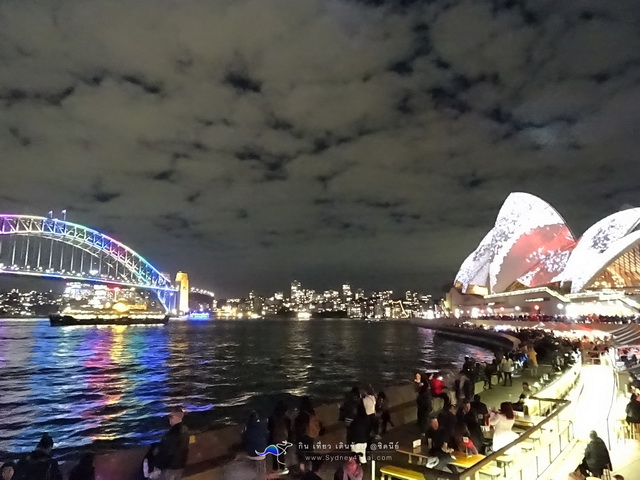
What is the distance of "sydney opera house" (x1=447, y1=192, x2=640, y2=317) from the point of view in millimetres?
43000

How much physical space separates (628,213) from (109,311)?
98.1 metres

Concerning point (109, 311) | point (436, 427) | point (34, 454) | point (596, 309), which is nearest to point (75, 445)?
point (34, 454)

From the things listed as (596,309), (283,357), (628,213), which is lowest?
(283,357)

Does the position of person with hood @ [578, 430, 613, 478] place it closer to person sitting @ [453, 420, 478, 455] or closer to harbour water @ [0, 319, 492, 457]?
person sitting @ [453, 420, 478, 455]

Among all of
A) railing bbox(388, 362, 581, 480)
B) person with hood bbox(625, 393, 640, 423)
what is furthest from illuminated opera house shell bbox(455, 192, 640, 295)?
railing bbox(388, 362, 581, 480)

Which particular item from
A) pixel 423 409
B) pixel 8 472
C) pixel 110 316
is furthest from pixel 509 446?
pixel 110 316

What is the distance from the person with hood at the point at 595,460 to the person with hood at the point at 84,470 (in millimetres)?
5277

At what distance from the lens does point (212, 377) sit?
2466 cm

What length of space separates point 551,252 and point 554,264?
212cm

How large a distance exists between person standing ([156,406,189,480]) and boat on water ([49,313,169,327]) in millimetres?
100481

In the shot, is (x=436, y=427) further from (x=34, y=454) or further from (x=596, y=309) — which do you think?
(x=596, y=309)

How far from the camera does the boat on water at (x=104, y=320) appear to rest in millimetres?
92188

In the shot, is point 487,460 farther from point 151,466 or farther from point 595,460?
point 151,466

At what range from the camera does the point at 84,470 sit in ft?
16.4
